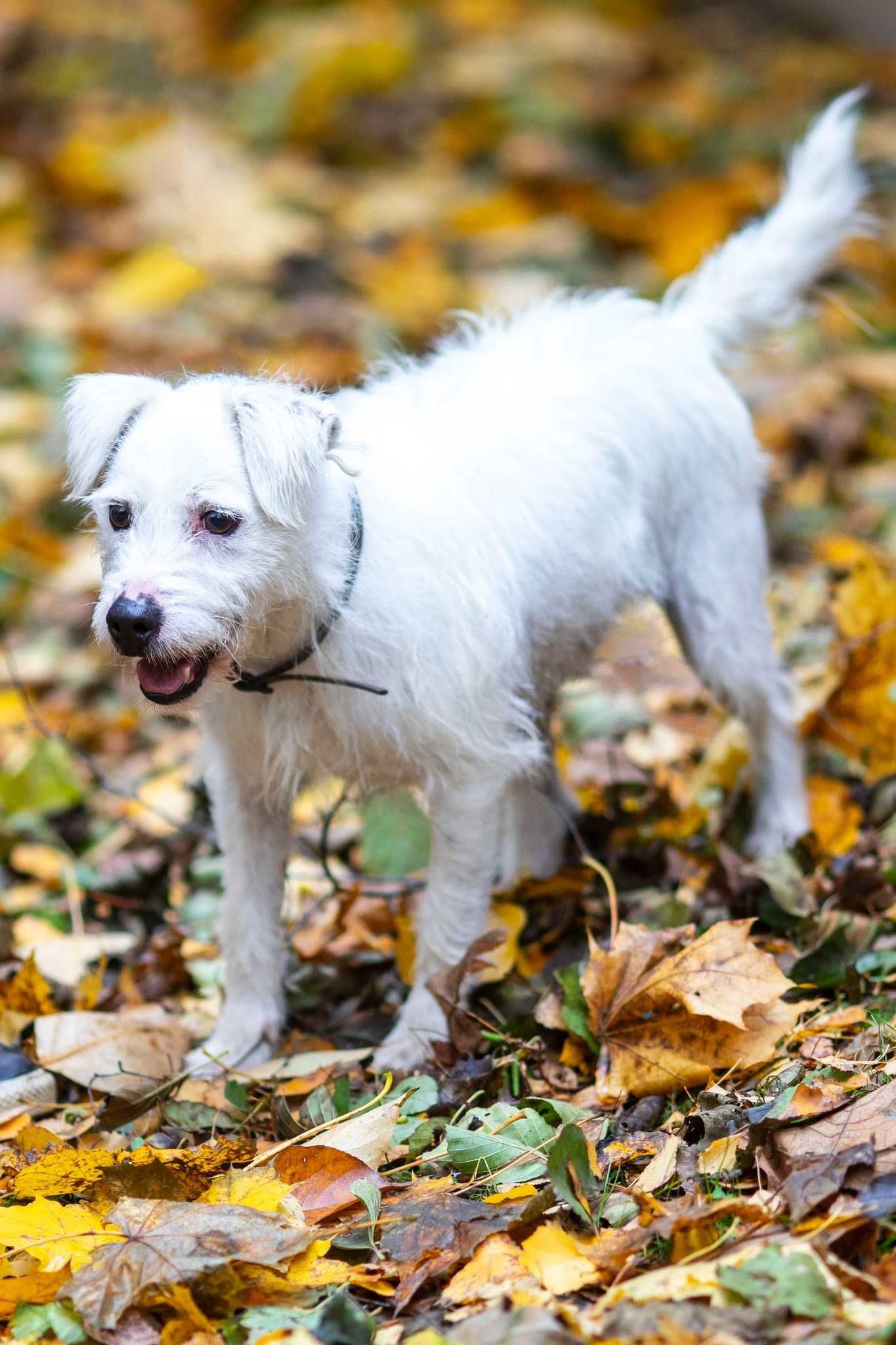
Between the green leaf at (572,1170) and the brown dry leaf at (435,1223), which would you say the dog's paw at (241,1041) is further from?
the green leaf at (572,1170)

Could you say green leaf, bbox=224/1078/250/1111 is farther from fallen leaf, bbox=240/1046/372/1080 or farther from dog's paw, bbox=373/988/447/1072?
dog's paw, bbox=373/988/447/1072

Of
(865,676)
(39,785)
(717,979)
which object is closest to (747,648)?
(865,676)

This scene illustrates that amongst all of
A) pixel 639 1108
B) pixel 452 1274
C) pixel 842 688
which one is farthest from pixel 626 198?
pixel 452 1274

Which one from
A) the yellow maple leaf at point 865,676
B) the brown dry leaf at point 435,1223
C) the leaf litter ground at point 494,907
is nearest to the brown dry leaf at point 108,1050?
the leaf litter ground at point 494,907

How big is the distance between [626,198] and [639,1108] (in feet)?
26.1

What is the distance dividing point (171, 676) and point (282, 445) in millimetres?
606

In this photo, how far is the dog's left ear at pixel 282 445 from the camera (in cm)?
346

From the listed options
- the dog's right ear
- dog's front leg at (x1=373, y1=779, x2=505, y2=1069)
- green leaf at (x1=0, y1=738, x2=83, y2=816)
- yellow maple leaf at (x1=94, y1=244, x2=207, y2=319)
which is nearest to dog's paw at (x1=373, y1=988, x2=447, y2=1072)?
dog's front leg at (x1=373, y1=779, x2=505, y2=1069)

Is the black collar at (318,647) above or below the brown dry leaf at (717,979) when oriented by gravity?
above

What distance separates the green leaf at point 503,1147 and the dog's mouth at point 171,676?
119 centimetres

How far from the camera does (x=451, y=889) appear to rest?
4.19 m

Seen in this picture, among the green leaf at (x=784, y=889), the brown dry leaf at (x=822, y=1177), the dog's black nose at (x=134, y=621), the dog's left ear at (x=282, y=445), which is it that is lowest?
the brown dry leaf at (x=822, y=1177)

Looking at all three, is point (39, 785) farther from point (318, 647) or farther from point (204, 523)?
point (204, 523)

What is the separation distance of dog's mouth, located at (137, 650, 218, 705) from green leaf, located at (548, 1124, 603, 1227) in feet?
4.40
